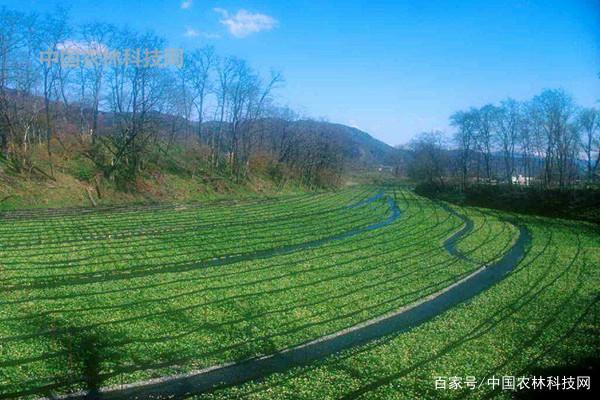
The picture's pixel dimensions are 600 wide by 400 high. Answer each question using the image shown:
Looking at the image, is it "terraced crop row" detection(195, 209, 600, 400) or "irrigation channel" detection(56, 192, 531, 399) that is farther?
"terraced crop row" detection(195, 209, 600, 400)

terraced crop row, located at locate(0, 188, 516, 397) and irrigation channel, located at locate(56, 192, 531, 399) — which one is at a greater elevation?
terraced crop row, located at locate(0, 188, 516, 397)

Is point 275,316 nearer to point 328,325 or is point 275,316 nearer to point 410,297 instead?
point 328,325

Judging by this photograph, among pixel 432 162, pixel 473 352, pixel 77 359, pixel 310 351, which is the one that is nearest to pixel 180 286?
pixel 77 359

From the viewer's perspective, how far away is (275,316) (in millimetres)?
11914

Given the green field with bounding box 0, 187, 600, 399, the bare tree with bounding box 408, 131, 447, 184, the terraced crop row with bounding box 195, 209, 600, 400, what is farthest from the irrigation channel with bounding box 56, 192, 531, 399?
the bare tree with bounding box 408, 131, 447, 184

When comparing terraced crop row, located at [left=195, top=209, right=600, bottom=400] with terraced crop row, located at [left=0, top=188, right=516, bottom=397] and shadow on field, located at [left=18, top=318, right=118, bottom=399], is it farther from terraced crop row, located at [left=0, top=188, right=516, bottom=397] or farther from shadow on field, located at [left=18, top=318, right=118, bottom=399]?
shadow on field, located at [left=18, top=318, right=118, bottom=399]

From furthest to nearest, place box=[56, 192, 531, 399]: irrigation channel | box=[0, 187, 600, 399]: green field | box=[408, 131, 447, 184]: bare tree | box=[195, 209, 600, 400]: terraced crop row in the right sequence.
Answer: box=[408, 131, 447, 184]: bare tree < box=[0, 187, 600, 399]: green field < box=[195, 209, 600, 400]: terraced crop row < box=[56, 192, 531, 399]: irrigation channel

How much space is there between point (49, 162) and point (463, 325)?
3753cm

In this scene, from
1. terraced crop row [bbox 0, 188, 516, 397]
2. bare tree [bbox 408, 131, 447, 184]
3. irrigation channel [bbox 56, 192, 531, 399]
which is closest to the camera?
irrigation channel [bbox 56, 192, 531, 399]

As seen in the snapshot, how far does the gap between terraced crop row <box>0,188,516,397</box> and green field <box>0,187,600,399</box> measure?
6 centimetres

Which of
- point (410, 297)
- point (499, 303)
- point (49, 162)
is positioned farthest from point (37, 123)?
point (499, 303)

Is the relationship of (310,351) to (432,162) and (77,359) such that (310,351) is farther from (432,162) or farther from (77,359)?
(432,162)

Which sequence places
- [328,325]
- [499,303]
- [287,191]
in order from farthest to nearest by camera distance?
1. [287,191]
2. [499,303]
3. [328,325]

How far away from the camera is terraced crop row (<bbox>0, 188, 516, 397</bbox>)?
30.1ft
